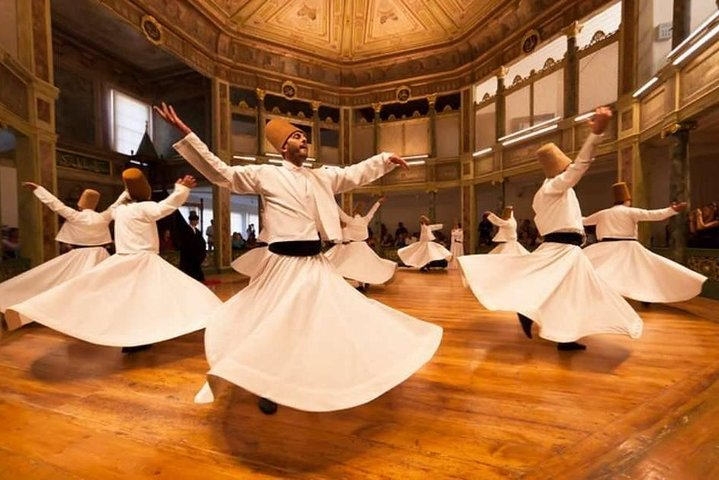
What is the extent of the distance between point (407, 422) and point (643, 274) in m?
4.30

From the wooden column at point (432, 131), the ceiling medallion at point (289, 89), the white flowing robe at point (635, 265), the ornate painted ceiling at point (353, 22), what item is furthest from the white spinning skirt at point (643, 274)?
the ceiling medallion at point (289, 89)

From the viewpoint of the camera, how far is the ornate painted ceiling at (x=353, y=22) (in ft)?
36.0

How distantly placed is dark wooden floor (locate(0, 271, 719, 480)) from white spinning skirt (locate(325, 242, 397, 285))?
11.3ft

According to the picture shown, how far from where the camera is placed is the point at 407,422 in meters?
1.92

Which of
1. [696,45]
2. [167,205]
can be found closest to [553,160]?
[167,205]

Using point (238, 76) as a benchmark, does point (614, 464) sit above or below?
below

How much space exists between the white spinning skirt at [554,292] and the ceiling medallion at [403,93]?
1144 centimetres

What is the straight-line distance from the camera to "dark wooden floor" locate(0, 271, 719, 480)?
5.07 ft

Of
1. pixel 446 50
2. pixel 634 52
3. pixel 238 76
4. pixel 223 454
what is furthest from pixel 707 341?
pixel 238 76

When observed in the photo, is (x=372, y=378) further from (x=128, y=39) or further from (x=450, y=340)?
(x=128, y=39)

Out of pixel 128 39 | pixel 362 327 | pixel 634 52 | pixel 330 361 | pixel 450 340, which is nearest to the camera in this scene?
pixel 330 361

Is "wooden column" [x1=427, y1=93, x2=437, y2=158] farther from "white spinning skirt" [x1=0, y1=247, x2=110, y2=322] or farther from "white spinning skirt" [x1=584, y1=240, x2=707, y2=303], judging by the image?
"white spinning skirt" [x1=0, y1=247, x2=110, y2=322]

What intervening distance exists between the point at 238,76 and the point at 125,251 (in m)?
10.3

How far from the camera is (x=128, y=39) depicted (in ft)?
33.2
